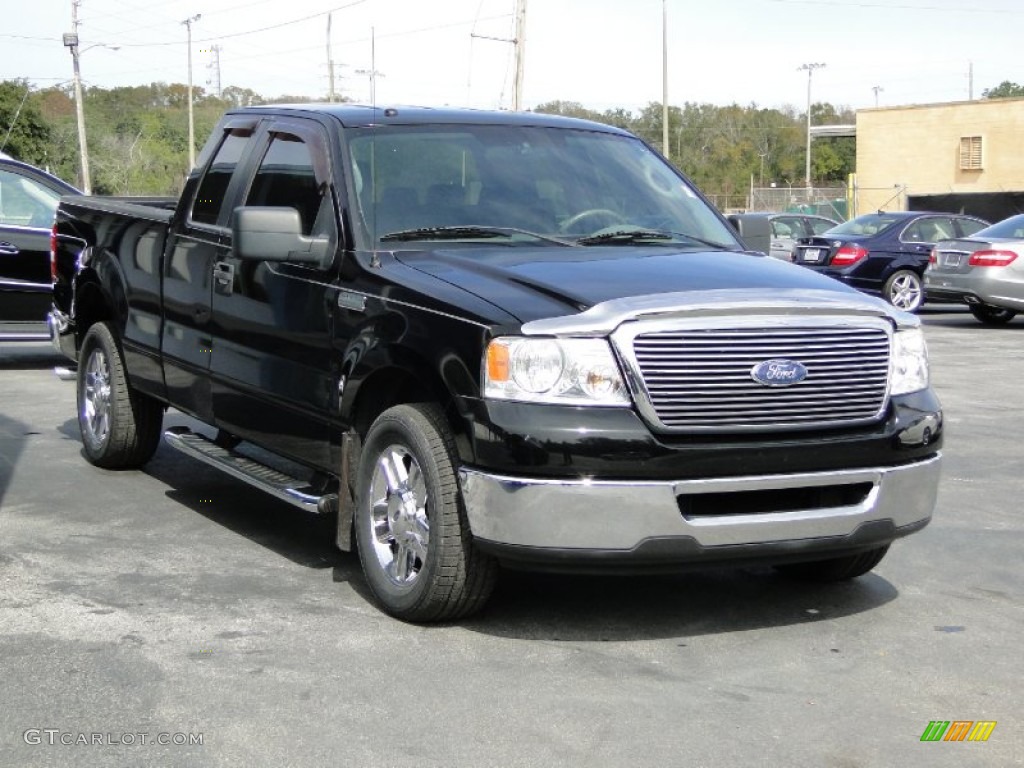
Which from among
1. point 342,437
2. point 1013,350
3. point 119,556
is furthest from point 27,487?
point 1013,350

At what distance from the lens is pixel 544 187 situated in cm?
656

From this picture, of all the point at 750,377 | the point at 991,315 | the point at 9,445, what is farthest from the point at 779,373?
the point at 991,315

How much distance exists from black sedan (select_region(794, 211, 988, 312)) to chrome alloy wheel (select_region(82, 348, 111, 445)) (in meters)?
15.0

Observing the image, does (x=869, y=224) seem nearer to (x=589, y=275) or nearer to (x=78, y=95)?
(x=589, y=275)

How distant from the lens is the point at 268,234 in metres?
6.05

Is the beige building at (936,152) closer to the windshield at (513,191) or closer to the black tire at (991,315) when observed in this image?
the black tire at (991,315)

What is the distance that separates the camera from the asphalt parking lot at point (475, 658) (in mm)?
4340

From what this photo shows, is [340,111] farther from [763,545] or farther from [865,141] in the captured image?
[865,141]

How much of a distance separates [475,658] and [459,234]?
Answer: 184 centimetres

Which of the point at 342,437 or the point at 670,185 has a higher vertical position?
the point at 670,185

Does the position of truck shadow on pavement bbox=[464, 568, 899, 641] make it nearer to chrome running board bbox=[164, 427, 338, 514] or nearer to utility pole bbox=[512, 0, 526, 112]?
chrome running board bbox=[164, 427, 338, 514]

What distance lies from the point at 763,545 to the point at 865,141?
49808 millimetres

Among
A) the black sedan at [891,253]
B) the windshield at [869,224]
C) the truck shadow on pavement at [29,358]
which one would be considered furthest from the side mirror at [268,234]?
the windshield at [869,224]

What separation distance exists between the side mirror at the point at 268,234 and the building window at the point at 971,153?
153 feet
